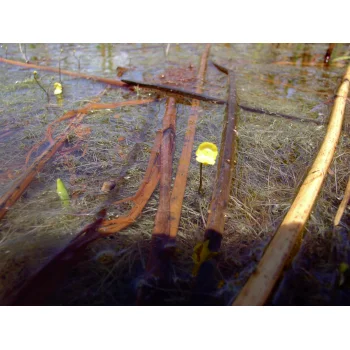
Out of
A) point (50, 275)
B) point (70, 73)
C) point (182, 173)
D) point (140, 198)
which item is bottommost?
point (50, 275)

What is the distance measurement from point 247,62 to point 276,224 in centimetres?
421

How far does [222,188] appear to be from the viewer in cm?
217

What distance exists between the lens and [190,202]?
7.16 ft

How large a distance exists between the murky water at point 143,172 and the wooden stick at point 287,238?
0.29 feet

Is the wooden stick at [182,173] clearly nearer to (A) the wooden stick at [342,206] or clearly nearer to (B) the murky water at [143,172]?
(B) the murky water at [143,172]

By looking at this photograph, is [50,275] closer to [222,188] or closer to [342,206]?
[222,188]

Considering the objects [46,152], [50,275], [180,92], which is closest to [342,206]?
[50,275]

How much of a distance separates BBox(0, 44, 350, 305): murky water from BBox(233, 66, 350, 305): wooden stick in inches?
3.5

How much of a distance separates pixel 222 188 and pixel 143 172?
2.46 ft

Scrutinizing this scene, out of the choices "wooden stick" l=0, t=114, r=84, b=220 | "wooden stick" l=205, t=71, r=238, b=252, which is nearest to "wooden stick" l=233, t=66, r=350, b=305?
"wooden stick" l=205, t=71, r=238, b=252

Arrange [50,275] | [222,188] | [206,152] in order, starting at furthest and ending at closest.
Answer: [222,188], [206,152], [50,275]

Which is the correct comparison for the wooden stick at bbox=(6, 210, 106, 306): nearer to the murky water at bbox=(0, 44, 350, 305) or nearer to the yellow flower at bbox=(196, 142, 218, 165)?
the murky water at bbox=(0, 44, 350, 305)

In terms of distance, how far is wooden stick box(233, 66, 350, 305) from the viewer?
152cm

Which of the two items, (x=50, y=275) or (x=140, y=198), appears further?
(x=140, y=198)
